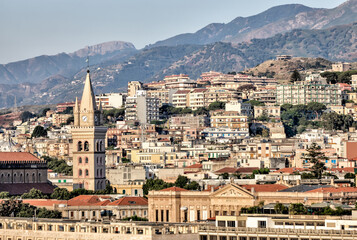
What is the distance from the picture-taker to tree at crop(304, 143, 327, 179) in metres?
135

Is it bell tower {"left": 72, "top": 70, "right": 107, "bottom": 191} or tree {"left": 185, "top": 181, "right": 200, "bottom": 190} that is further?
bell tower {"left": 72, "top": 70, "right": 107, "bottom": 191}

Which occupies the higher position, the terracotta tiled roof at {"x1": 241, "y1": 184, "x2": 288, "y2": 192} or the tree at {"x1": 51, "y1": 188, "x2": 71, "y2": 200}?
the terracotta tiled roof at {"x1": 241, "y1": 184, "x2": 288, "y2": 192}

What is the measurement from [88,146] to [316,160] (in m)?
35.5

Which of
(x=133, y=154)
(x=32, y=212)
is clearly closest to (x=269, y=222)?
(x=32, y=212)

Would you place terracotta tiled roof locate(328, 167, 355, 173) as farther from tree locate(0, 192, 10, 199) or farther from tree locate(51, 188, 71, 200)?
tree locate(0, 192, 10, 199)

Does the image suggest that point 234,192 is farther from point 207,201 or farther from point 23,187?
point 23,187

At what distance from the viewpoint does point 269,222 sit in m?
73.3

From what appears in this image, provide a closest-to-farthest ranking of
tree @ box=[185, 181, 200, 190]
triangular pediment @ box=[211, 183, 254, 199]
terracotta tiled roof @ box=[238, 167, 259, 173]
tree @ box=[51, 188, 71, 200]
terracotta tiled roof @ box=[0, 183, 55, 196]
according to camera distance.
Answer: triangular pediment @ box=[211, 183, 254, 199]
tree @ box=[185, 181, 200, 190]
tree @ box=[51, 188, 71, 200]
terracotta tiled roof @ box=[238, 167, 259, 173]
terracotta tiled roof @ box=[0, 183, 55, 196]

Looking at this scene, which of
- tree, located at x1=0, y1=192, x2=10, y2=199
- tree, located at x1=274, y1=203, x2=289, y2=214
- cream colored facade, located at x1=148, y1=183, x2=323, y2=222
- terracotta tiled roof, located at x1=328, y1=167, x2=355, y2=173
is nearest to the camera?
tree, located at x1=274, y1=203, x2=289, y2=214

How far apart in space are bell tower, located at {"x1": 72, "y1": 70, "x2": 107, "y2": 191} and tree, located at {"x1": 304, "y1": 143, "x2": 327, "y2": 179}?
91.7 feet

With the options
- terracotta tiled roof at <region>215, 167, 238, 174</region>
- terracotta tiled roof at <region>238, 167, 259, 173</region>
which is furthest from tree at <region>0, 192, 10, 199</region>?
terracotta tiled roof at <region>238, 167, 259, 173</region>

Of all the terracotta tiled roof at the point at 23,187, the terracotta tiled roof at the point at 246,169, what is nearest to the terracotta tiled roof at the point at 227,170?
the terracotta tiled roof at the point at 246,169

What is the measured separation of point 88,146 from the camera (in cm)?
16212

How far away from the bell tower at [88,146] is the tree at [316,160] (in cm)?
2794
